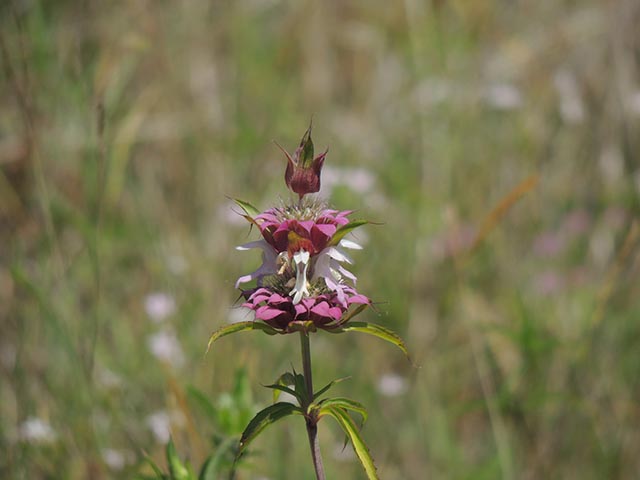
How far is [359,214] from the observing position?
9.48ft

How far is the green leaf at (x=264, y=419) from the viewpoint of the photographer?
38.4 inches

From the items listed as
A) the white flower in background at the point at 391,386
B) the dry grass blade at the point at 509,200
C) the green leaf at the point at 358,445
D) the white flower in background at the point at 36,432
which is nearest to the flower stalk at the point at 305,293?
the green leaf at the point at 358,445

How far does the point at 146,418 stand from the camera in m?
2.29

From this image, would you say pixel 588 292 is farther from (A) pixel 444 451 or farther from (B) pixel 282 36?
(B) pixel 282 36

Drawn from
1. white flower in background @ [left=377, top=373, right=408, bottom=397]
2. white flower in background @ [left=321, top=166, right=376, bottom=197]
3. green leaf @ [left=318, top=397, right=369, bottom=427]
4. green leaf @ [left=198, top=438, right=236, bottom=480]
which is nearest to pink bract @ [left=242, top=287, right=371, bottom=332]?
green leaf @ [left=318, top=397, right=369, bottom=427]

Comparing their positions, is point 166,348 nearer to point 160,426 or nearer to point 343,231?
point 160,426

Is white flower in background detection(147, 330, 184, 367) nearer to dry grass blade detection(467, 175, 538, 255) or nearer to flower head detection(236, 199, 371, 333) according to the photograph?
dry grass blade detection(467, 175, 538, 255)

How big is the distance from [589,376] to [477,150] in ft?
4.46

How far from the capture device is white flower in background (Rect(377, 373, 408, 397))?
254 cm

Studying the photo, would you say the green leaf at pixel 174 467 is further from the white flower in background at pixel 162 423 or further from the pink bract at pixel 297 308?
the white flower in background at pixel 162 423

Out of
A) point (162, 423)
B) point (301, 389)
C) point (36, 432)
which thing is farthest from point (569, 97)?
point (301, 389)

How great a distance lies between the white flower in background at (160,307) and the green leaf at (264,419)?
1611mm

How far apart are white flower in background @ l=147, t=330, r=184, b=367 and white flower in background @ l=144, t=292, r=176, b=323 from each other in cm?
8

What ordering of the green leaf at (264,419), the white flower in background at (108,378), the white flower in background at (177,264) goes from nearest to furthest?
the green leaf at (264,419) → the white flower in background at (108,378) → the white flower in background at (177,264)
